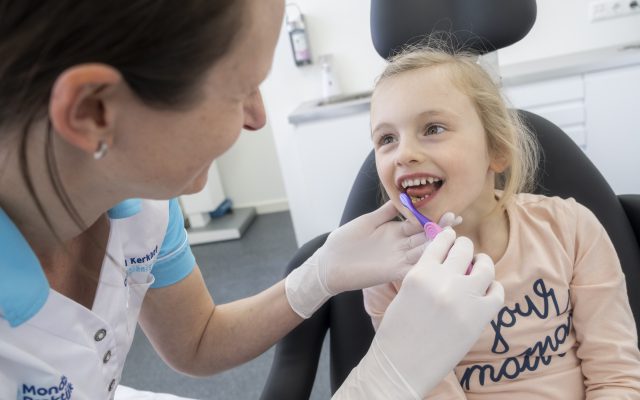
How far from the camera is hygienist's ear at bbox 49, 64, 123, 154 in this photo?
18.2 inches

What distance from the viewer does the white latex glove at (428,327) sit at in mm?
706

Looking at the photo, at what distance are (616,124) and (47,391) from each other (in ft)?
6.90

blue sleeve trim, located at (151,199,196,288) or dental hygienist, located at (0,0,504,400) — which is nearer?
dental hygienist, located at (0,0,504,400)

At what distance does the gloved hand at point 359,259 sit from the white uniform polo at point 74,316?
303mm

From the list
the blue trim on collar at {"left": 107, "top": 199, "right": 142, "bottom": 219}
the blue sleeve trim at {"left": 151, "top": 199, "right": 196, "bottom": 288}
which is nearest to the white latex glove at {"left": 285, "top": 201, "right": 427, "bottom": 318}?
the blue sleeve trim at {"left": 151, "top": 199, "right": 196, "bottom": 288}

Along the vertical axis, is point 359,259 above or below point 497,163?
below

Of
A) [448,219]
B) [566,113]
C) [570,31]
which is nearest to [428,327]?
[448,219]

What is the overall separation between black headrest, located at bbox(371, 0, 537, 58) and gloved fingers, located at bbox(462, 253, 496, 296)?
58 cm

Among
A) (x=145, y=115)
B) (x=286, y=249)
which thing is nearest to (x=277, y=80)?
(x=286, y=249)

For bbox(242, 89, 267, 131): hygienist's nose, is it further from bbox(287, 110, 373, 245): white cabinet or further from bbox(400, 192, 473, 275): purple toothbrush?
bbox(287, 110, 373, 245): white cabinet

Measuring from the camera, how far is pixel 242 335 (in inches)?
38.4

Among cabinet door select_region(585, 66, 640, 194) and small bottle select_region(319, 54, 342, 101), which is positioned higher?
small bottle select_region(319, 54, 342, 101)

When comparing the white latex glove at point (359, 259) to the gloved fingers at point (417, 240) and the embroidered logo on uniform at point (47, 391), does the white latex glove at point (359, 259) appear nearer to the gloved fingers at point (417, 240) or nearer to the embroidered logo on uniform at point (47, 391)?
the gloved fingers at point (417, 240)

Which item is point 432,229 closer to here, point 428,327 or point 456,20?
point 428,327
